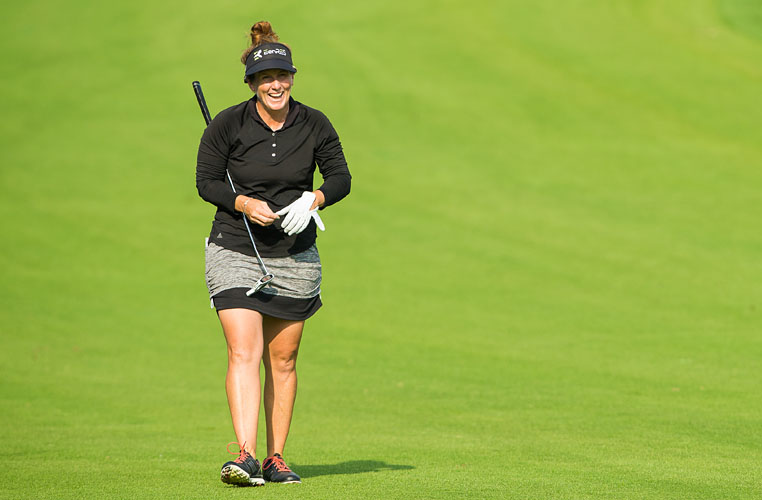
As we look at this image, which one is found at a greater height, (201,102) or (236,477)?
(201,102)

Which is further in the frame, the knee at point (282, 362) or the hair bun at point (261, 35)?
the knee at point (282, 362)

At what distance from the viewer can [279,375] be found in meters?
6.43

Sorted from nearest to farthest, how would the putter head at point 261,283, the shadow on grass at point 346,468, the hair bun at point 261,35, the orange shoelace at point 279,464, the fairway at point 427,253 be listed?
the putter head at point 261,283, the orange shoelace at point 279,464, the hair bun at point 261,35, the shadow on grass at point 346,468, the fairway at point 427,253

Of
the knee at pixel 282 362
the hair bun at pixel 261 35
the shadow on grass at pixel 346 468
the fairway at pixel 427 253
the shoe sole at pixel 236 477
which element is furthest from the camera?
the fairway at pixel 427 253

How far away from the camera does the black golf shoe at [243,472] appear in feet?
18.7

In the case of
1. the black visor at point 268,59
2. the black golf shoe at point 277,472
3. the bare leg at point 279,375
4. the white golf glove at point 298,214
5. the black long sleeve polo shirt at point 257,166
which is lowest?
the black golf shoe at point 277,472

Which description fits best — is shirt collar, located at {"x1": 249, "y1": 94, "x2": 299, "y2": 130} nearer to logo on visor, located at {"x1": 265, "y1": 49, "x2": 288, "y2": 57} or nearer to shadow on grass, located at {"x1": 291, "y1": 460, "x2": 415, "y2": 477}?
logo on visor, located at {"x1": 265, "y1": 49, "x2": 288, "y2": 57}

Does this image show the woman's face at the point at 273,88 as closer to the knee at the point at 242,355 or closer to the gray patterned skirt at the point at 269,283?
the gray patterned skirt at the point at 269,283

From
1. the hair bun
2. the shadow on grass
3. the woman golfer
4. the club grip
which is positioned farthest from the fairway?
the hair bun

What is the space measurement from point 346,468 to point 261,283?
1.47 m

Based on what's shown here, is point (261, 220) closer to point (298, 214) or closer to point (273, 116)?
point (298, 214)

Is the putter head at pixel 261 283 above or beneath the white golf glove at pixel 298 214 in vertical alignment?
beneath

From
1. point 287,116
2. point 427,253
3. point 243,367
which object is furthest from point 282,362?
point 427,253

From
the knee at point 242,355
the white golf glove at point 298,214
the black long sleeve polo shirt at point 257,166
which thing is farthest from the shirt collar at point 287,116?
the knee at point 242,355
